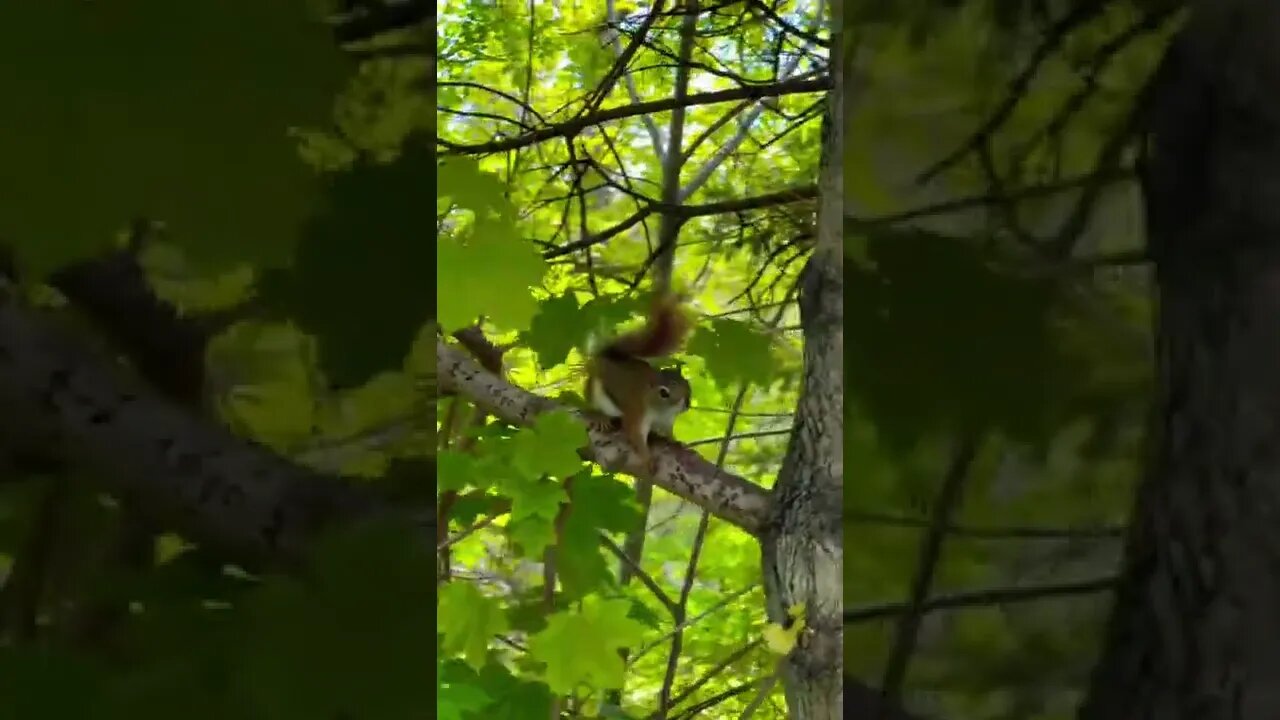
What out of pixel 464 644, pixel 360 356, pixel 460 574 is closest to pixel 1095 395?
pixel 360 356

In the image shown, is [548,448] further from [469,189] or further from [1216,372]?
[1216,372]

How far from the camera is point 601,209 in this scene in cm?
100

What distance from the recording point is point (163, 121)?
457 mm

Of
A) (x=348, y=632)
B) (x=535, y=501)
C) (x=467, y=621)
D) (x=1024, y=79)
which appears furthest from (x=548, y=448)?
(x=1024, y=79)

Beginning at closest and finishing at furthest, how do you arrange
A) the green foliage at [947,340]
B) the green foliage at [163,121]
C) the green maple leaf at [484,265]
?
the green foliage at [163,121]
the green foliage at [947,340]
the green maple leaf at [484,265]

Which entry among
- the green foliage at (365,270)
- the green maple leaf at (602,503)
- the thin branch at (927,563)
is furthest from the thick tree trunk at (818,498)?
the green foliage at (365,270)

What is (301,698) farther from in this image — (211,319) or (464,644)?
(464,644)

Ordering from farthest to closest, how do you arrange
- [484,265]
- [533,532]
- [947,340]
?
[533,532], [484,265], [947,340]

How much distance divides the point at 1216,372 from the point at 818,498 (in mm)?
390

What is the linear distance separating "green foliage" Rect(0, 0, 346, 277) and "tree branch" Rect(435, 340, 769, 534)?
1.21 ft

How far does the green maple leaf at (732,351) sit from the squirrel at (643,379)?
0.03m

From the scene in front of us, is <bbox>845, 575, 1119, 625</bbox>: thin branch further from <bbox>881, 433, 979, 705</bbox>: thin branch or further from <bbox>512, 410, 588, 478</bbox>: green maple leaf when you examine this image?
<bbox>512, 410, 588, 478</bbox>: green maple leaf

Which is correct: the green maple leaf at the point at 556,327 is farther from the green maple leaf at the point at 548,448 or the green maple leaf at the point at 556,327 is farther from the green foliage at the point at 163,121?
the green foliage at the point at 163,121

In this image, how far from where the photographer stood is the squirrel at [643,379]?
0.87 meters
